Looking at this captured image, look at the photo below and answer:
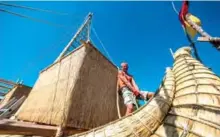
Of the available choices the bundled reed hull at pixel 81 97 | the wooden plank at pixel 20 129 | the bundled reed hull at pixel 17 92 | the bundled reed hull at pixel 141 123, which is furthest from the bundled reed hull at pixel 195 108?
the bundled reed hull at pixel 17 92

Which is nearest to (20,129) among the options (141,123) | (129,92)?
(129,92)

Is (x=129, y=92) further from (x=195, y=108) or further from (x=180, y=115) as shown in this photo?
(x=195, y=108)

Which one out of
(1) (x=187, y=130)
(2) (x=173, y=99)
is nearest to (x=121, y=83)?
(2) (x=173, y=99)

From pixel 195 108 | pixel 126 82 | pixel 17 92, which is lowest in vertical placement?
pixel 195 108

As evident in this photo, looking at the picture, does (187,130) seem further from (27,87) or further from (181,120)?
(27,87)

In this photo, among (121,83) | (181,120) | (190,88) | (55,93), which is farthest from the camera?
(55,93)

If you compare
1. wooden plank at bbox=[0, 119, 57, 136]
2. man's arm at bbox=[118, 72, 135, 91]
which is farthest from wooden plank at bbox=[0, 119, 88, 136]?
man's arm at bbox=[118, 72, 135, 91]

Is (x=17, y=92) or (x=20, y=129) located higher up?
(x=17, y=92)

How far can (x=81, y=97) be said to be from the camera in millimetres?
5402

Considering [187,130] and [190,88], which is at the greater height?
[190,88]

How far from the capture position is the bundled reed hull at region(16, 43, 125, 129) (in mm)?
5133

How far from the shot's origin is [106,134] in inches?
116

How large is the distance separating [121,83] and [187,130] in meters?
2.37

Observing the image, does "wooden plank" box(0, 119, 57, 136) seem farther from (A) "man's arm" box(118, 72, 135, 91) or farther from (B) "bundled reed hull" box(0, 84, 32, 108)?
(B) "bundled reed hull" box(0, 84, 32, 108)
